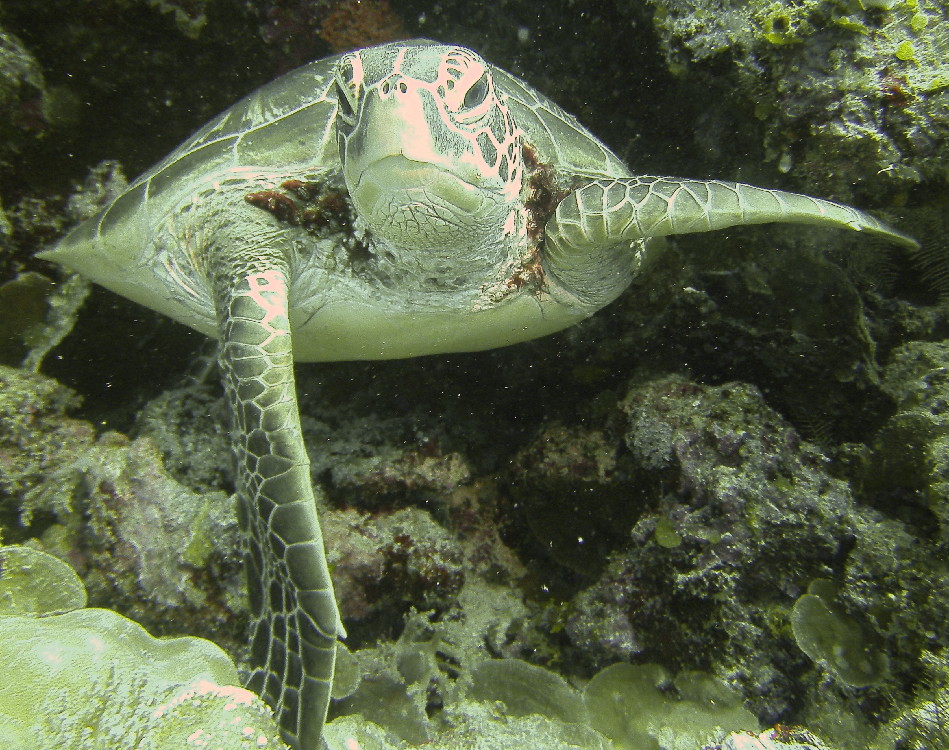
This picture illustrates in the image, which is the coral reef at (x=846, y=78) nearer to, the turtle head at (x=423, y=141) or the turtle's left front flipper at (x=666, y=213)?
the turtle's left front flipper at (x=666, y=213)

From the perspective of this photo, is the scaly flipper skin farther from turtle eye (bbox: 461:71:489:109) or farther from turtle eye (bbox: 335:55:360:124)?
turtle eye (bbox: 461:71:489:109)

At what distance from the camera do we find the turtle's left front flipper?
183cm

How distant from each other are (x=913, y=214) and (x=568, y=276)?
142cm

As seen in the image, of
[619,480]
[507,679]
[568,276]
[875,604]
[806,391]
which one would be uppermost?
[568,276]

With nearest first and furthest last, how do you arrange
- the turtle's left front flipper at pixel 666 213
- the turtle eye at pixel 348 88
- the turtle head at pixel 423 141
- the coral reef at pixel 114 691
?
1. the coral reef at pixel 114 691
2. the turtle head at pixel 423 141
3. the turtle eye at pixel 348 88
4. the turtle's left front flipper at pixel 666 213

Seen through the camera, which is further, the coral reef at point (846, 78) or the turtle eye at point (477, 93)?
the coral reef at point (846, 78)

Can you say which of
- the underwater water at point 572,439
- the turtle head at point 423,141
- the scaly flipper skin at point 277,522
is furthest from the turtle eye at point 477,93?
the underwater water at point 572,439

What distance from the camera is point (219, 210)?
2.06m

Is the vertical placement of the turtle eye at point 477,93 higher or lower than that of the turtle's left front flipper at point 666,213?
higher

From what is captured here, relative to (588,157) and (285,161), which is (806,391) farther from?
(285,161)

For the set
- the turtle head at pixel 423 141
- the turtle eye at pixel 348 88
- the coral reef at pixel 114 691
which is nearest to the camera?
the coral reef at pixel 114 691

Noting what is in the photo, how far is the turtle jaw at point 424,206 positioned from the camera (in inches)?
57.7

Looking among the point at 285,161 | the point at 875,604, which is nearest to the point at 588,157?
the point at 285,161

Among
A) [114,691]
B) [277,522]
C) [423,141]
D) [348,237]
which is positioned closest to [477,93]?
[423,141]
